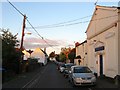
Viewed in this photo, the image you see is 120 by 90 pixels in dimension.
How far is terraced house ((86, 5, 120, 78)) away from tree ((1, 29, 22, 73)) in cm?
970

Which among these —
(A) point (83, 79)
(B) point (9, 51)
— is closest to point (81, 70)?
(A) point (83, 79)

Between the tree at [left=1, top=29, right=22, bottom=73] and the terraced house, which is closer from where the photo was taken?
the terraced house

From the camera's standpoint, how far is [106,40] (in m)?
26.6

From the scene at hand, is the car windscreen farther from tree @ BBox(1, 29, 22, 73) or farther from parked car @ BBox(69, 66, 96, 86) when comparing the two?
tree @ BBox(1, 29, 22, 73)

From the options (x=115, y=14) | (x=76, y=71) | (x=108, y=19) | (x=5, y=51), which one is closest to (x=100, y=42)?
(x=108, y=19)

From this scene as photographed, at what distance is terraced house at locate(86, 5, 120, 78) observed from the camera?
898 inches

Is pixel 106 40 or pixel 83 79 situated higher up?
pixel 106 40

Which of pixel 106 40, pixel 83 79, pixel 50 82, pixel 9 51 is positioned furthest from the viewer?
pixel 9 51

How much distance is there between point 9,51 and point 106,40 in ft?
43.9

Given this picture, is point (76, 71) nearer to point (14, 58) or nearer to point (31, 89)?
point (31, 89)

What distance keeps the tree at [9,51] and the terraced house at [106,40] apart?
9.70 meters

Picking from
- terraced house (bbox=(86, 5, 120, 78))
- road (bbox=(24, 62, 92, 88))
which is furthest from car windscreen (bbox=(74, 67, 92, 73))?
terraced house (bbox=(86, 5, 120, 78))

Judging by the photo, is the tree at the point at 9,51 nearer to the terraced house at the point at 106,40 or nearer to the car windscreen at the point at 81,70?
the terraced house at the point at 106,40

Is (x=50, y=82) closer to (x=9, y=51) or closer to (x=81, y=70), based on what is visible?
(x=81, y=70)
